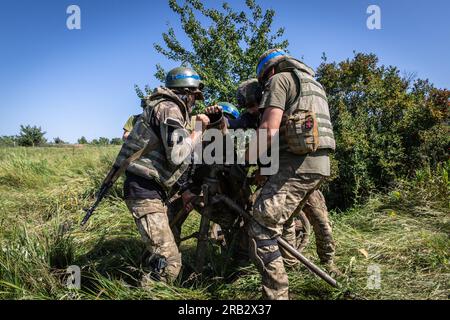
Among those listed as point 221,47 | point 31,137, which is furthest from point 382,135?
point 31,137

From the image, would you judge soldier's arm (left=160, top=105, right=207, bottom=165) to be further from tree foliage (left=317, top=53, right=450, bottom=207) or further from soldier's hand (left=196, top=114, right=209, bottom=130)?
tree foliage (left=317, top=53, right=450, bottom=207)

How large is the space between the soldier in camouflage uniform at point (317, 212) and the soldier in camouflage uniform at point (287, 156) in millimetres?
672

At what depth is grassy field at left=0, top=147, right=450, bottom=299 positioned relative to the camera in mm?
3264

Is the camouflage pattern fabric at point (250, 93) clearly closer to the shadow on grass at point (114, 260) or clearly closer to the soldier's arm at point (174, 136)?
the soldier's arm at point (174, 136)

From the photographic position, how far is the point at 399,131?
7.14 meters

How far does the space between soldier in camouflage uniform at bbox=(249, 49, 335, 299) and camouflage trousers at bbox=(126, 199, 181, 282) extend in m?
0.72

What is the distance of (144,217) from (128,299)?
26.3 inches

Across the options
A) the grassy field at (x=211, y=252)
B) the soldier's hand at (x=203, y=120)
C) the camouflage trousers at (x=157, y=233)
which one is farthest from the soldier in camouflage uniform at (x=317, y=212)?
→ the camouflage trousers at (x=157, y=233)

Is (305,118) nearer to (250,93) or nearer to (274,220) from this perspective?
(274,220)

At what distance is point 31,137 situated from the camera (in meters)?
32.9

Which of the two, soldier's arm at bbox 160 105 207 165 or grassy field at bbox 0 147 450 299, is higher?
soldier's arm at bbox 160 105 207 165

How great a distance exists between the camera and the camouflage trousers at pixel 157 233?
10.6 ft

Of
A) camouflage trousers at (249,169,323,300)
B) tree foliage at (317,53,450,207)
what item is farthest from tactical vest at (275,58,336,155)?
tree foliage at (317,53,450,207)
